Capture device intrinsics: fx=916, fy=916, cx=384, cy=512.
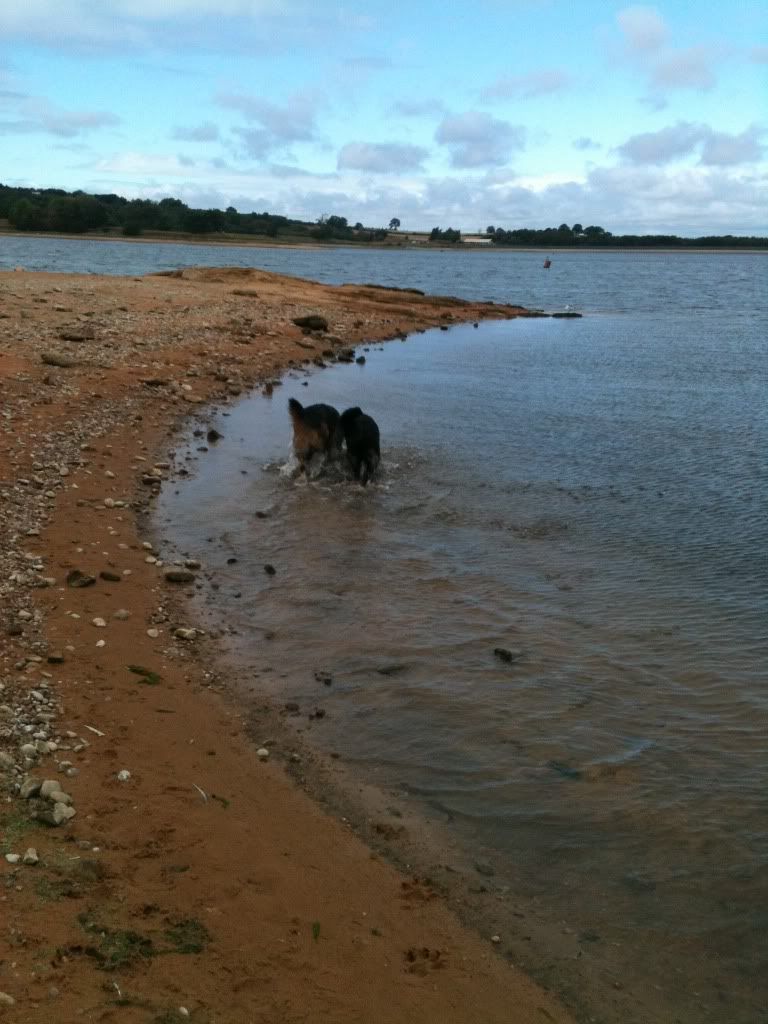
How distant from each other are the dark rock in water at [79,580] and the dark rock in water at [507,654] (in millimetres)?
3229

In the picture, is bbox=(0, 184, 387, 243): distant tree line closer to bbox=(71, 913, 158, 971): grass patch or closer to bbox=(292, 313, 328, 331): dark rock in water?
bbox=(292, 313, 328, 331): dark rock in water

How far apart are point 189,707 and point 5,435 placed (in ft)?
20.6

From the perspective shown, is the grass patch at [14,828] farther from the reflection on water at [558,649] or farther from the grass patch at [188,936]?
the reflection on water at [558,649]

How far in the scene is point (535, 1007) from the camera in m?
3.72

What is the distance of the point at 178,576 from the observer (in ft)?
26.3

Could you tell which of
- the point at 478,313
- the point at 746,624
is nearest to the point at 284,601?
the point at 746,624

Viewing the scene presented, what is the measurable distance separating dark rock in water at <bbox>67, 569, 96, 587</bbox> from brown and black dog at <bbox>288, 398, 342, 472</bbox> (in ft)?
16.2

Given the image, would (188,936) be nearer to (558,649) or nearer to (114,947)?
(114,947)

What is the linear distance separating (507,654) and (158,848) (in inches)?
132

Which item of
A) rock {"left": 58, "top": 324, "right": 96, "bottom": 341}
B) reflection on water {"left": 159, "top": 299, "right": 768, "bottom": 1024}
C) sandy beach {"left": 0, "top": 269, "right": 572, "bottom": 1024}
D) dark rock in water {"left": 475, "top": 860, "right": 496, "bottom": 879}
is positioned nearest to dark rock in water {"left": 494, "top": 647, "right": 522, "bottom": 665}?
reflection on water {"left": 159, "top": 299, "right": 768, "bottom": 1024}

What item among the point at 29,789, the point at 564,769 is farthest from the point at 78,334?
the point at 564,769

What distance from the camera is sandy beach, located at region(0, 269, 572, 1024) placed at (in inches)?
133

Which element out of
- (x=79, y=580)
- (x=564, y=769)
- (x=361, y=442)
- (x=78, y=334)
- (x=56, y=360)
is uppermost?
(x=78, y=334)

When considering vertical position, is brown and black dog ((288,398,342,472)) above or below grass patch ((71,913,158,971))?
above
